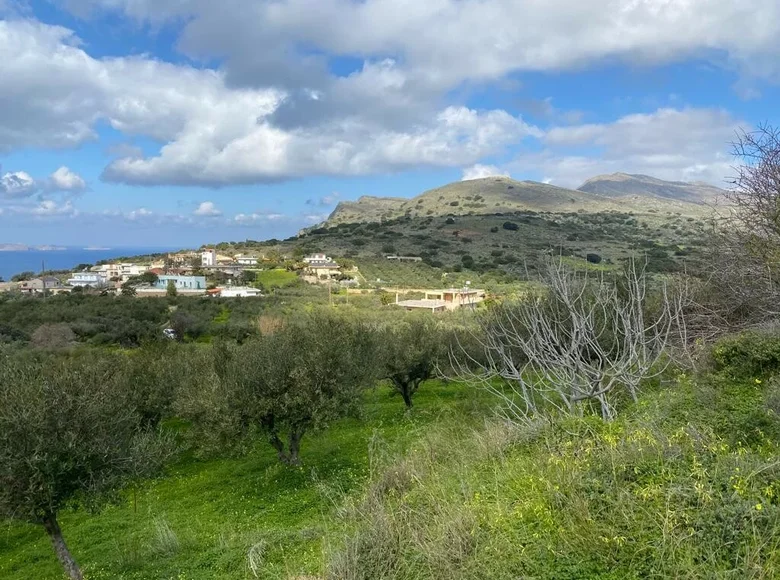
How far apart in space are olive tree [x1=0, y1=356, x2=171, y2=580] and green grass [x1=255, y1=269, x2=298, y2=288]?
58009 millimetres

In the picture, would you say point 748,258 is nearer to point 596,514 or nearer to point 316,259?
point 596,514

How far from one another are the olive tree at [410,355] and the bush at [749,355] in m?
12.6

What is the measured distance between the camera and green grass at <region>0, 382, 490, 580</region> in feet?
30.1

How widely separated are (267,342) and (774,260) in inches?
562

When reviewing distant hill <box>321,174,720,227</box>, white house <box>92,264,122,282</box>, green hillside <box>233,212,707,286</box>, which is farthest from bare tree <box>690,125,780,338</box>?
distant hill <box>321,174,720,227</box>

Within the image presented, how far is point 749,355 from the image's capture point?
11500mm

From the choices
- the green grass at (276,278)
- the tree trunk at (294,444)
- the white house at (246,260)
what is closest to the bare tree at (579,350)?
the tree trunk at (294,444)

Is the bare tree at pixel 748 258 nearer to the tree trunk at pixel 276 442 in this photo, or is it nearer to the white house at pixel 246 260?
the tree trunk at pixel 276 442

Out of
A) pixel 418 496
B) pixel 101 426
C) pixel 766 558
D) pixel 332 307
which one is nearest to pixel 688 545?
pixel 766 558

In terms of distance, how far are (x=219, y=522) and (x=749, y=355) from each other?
13.4 meters

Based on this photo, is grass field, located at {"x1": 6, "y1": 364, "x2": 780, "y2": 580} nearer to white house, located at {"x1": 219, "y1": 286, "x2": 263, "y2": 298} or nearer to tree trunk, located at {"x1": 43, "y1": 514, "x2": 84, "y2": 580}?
tree trunk, located at {"x1": 43, "y1": 514, "x2": 84, "y2": 580}

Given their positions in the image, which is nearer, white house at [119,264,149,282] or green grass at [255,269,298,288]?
green grass at [255,269,298,288]

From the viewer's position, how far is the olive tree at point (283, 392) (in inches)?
599

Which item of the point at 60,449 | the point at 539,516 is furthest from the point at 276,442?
the point at 539,516
